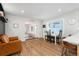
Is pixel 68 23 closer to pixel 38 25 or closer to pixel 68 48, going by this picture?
pixel 68 48

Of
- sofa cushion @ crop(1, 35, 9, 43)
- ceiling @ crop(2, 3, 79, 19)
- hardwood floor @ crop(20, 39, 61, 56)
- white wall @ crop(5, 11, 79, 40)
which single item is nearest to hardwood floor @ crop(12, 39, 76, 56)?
hardwood floor @ crop(20, 39, 61, 56)

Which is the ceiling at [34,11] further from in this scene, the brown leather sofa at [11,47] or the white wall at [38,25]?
the brown leather sofa at [11,47]

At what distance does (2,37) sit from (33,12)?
1.39 metres

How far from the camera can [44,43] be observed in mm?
2930

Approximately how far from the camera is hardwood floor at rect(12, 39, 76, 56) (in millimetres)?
2815

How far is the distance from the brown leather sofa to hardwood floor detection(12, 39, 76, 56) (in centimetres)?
22

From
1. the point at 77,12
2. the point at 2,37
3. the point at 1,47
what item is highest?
the point at 77,12

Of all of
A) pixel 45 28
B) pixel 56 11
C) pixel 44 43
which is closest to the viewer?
pixel 56 11

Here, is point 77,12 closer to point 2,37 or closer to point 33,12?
point 33,12

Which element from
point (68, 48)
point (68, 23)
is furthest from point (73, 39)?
point (68, 23)

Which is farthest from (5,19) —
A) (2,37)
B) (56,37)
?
(56,37)

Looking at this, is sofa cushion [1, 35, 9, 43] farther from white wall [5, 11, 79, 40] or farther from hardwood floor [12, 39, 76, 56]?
hardwood floor [12, 39, 76, 56]

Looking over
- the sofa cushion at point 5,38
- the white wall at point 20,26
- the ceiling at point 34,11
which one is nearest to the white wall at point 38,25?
the white wall at point 20,26

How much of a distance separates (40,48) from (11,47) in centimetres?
100
